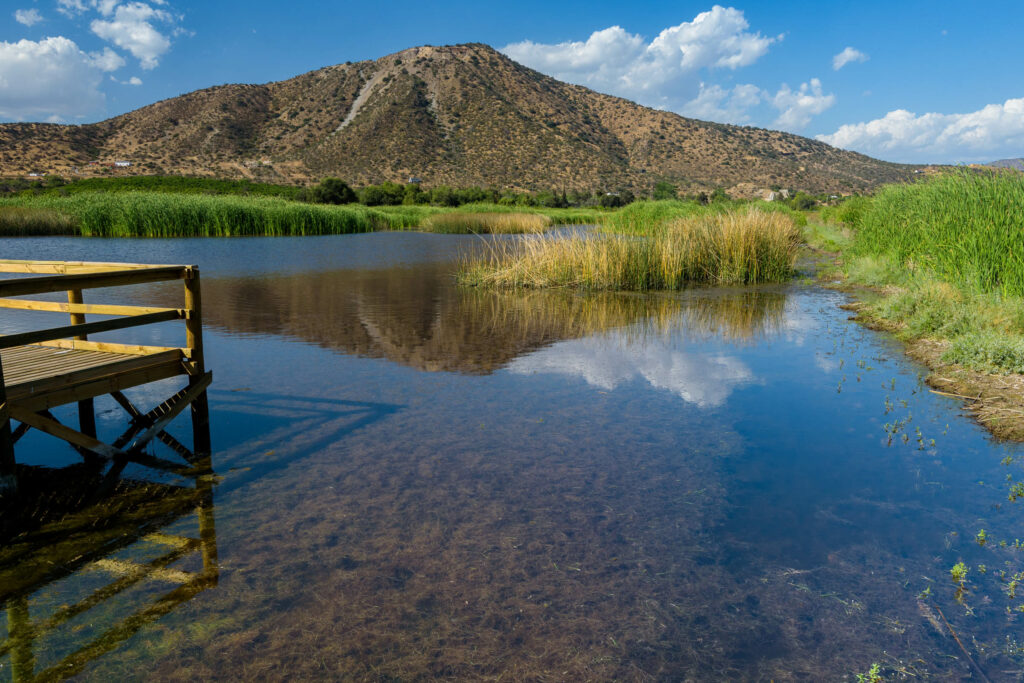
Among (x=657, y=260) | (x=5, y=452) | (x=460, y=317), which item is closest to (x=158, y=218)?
(x=460, y=317)

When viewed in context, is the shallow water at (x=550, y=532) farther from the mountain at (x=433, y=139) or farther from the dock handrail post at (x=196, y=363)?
the mountain at (x=433, y=139)

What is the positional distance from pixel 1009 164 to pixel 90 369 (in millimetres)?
15062

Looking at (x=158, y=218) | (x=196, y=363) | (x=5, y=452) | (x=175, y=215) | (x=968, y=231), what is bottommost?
(x=5, y=452)

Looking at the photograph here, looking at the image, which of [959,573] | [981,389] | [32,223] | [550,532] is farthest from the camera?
[32,223]

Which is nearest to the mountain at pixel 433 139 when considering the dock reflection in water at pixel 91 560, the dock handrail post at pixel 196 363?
the dock handrail post at pixel 196 363

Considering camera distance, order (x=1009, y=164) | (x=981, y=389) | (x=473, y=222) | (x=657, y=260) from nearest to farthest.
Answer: (x=981, y=389)
(x=1009, y=164)
(x=657, y=260)
(x=473, y=222)

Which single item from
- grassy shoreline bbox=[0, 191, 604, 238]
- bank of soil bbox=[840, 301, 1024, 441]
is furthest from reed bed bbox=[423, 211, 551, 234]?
bank of soil bbox=[840, 301, 1024, 441]

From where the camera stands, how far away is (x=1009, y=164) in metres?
12.3

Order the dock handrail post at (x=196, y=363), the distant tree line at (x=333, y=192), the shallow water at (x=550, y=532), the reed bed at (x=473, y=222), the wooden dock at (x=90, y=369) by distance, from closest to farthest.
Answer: the shallow water at (x=550, y=532) → the wooden dock at (x=90, y=369) → the dock handrail post at (x=196, y=363) → the reed bed at (x=473, y=222) → the distant tree line at (x=333, y=192)

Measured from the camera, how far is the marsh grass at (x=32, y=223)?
3048 centimetres

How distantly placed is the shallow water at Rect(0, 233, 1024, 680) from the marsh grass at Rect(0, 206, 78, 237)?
28.2 metres

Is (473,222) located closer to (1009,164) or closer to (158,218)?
(158,218)

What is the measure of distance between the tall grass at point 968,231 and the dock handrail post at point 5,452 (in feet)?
40.9

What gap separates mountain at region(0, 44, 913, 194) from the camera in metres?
86.1
